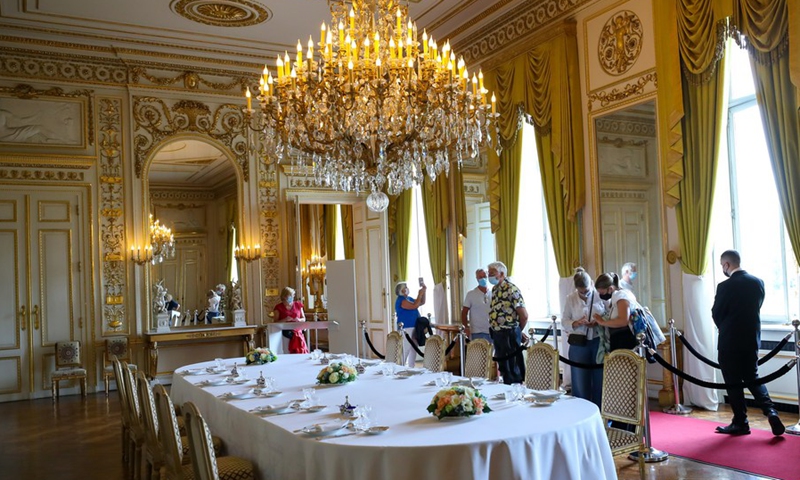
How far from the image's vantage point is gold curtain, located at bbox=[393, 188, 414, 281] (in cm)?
1173

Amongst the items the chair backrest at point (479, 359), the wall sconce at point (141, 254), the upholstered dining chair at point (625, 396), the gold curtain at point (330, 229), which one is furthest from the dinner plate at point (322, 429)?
the gold curtain at point (330, 229)

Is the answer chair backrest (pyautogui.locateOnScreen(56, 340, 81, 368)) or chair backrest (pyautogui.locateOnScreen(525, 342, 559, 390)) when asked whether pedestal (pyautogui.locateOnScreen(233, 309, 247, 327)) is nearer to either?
chair backrest (pyautogui.locateOnScreen(56, 340, 81, 368))

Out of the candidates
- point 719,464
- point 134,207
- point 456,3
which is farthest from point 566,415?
point 134,207

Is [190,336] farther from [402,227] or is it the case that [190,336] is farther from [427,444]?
[427,444]

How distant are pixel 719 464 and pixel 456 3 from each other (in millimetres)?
6399

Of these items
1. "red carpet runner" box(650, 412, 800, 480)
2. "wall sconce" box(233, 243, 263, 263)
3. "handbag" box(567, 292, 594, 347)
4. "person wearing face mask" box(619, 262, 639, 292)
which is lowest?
"red carpet runner" box(650, 412, 800, 480)

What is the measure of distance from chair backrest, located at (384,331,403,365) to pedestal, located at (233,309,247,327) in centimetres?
487

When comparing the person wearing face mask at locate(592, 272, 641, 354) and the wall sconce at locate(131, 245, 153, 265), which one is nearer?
the person wearing face mask at locate(592, 272, 641, 354)

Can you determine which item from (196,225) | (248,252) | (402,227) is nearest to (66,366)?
(248,252)

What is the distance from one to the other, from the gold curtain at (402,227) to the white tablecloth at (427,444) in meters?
7.46

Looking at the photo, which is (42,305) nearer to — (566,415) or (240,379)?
(240,379)

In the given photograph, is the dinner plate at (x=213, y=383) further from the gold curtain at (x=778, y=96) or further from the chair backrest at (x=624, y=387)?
the gold curtain at (x=778, y=96)

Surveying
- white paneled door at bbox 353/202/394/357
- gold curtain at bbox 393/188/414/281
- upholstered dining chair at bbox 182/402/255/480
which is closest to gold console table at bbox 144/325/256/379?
white paneled door at bbox 353/202/394/357

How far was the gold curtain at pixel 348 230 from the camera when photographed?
13805 mm
